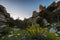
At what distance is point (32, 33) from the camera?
9.05 meters

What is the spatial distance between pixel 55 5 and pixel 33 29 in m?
14.1

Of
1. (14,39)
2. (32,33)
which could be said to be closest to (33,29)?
(32,33)

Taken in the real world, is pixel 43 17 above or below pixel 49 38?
above

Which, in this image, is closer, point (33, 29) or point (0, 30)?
point (33, 29)

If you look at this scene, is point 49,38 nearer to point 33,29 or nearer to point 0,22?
point 33,29

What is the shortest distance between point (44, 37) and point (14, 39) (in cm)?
275

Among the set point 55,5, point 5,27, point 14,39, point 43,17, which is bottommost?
point 14,39

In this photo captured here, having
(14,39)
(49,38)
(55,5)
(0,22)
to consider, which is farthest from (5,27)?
(55,5)

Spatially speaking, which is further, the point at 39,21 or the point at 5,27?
the point at 39,21

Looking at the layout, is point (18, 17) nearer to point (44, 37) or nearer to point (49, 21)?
point (49, 21)

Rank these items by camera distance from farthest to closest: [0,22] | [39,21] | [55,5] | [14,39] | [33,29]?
[55,5] → [39,21] → [0,22] → [14,39] → [33,29]

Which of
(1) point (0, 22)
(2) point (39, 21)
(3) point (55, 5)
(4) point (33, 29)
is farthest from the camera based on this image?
(3) point (55, 5)

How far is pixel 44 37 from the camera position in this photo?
28.8 ft

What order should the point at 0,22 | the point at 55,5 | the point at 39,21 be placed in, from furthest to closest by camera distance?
the point at 55,5 < the point at 39,21 < the point at 0,22
